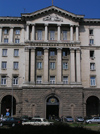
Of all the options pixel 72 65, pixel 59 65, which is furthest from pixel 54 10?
pixel 72 65

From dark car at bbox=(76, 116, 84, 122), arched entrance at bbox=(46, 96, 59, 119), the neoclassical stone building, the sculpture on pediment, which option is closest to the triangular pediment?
the neoclassical stone building

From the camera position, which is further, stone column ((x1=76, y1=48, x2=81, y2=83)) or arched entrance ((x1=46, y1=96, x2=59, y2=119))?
stone column ((x1=76, y1=48, x2=81, y2=83))

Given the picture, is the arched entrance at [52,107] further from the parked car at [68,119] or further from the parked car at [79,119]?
the parked car at [79,119]

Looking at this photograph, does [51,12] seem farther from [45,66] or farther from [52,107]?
[52,107]

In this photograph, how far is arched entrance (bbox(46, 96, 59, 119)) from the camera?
57.9 metres

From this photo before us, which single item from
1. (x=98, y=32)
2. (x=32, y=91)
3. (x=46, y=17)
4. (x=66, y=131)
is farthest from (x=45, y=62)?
(x=66, y=131)

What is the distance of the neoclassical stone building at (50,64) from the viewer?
57.4 metres

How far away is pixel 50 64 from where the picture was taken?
6041 cm

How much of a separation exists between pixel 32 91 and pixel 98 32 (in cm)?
2491

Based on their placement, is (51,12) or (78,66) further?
(51,12)

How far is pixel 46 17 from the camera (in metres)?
61.7

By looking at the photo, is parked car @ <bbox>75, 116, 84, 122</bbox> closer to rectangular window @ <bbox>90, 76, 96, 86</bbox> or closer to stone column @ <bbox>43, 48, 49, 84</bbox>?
rectangular window @ <bbox>90, 76, 96, 86</bbox>

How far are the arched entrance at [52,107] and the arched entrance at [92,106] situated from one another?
896cm

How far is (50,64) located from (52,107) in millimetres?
11286
